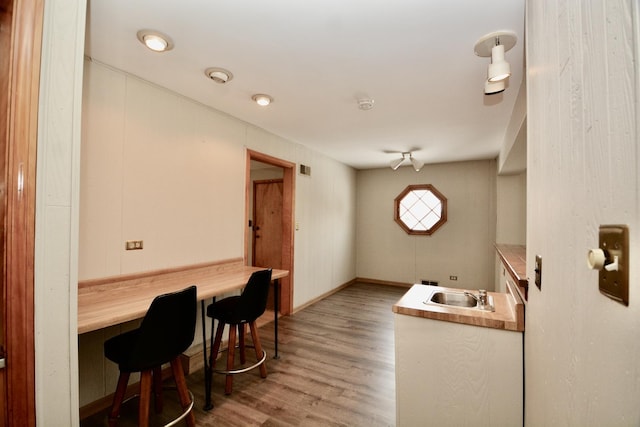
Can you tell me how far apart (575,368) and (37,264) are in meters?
1.58

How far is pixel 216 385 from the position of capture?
236 cm

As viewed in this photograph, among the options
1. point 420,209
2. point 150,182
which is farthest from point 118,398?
point 420,209

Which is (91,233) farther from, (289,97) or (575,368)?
→ (575,368)

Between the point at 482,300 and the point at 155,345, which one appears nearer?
the point at 155,345

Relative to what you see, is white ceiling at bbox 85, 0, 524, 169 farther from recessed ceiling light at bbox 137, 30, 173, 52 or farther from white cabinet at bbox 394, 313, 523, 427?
white cabinet at bbox 394, 313, 523, 427

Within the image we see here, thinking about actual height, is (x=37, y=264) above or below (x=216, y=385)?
above

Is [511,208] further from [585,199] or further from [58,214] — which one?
[58,214]

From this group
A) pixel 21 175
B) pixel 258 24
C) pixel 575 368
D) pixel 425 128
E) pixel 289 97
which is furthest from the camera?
pixel 425 128

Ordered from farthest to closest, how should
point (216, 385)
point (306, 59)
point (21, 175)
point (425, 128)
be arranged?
point (425, 128)
point (216, 385)
point (306, 59)
point (21, 175)

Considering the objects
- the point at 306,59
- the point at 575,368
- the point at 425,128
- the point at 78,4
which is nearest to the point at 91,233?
the point at 78,4

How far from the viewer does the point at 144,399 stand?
1.66 m

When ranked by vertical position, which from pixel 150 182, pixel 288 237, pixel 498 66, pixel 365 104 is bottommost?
pixel 288 237

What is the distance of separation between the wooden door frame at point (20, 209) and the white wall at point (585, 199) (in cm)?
152

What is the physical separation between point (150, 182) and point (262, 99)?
1202 millimetres
